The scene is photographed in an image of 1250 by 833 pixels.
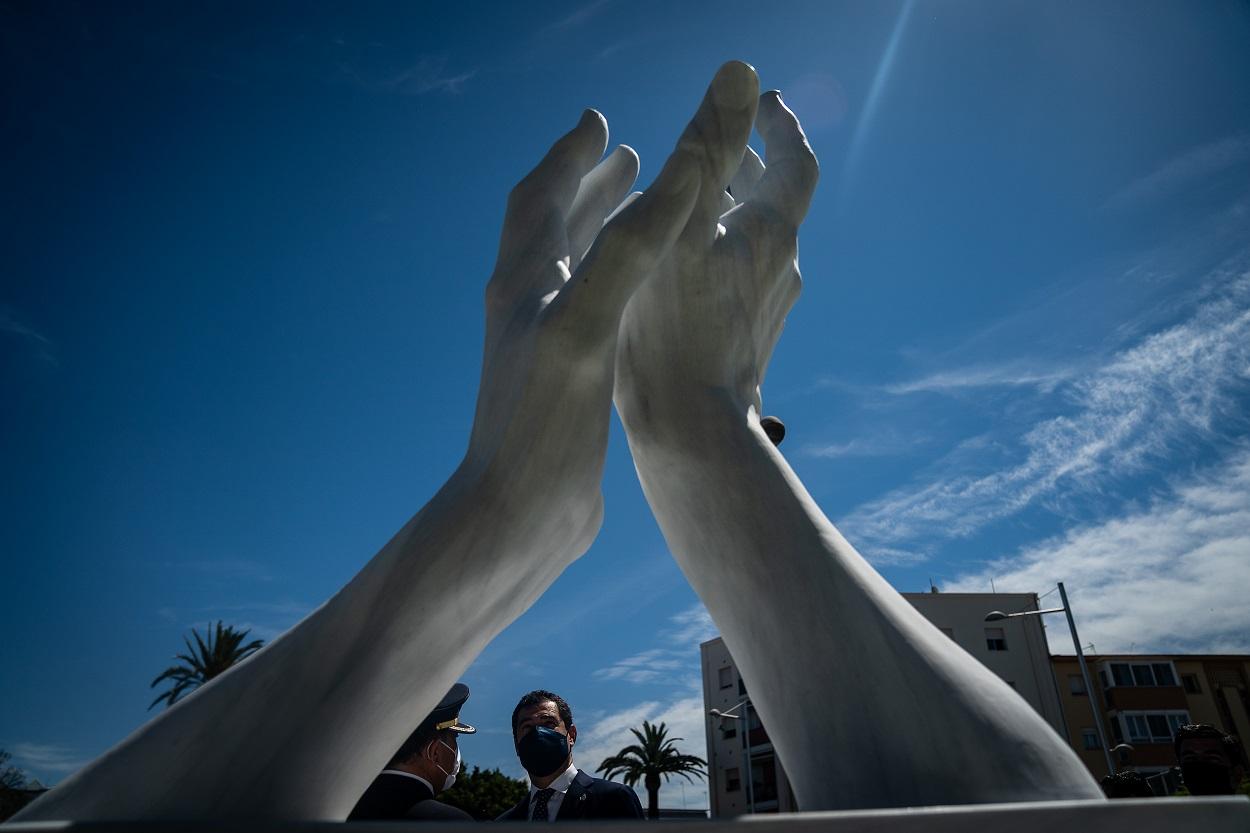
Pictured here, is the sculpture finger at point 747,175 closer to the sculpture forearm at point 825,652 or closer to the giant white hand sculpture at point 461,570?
the giant white hand sculpture at point 461,570

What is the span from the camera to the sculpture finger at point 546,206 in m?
5.28

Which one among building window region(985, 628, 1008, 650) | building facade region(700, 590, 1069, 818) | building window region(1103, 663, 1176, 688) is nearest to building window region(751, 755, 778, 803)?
building facade region(700, 590, 1069, 818)

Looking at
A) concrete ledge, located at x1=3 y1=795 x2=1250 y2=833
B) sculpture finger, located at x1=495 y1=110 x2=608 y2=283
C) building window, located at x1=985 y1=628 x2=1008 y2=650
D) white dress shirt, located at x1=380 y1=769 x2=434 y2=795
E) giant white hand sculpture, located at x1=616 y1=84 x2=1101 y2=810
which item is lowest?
concrete ledge, located at x1=3 y1=795 x2=1250 y2=833

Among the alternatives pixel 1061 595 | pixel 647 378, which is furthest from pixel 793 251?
pixel 1061 595

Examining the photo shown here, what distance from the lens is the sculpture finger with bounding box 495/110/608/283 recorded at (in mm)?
5281

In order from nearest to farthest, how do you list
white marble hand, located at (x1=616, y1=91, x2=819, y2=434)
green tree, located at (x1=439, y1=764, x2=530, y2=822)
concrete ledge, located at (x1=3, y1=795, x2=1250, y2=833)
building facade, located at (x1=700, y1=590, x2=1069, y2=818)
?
concrete ledge, located at (x1=3, y1=795, x2=1250, y2=833), white marble hand, located at (x1=616, y1=91, x2=819, y2=434), green tree, located at (x1=439, y1=764, x2=530, y2=822), building facade, located at (x1=700, y1=590, x2=1069, y2=818)

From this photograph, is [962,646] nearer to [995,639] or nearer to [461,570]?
[995,639]

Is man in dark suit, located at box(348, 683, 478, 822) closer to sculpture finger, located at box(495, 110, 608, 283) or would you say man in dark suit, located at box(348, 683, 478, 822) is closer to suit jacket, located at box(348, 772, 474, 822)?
suit jacket, located at box(348, 772, 474, 822)

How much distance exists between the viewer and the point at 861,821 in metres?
2.54

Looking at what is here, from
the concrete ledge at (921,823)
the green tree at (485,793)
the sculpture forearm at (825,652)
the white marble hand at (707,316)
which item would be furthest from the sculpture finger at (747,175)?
the green tree at (485,793)

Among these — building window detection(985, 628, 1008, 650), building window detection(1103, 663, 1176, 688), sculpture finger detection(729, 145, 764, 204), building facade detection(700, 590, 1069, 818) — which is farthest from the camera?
building window detection(1103, 663, 1176, 688)

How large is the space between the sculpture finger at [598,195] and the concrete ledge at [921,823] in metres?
4.34

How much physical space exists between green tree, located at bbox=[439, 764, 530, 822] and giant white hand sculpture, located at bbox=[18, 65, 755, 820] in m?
23.7

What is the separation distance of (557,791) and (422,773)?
103 centimetres
